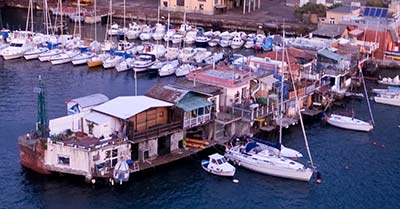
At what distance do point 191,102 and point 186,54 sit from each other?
2146 cm

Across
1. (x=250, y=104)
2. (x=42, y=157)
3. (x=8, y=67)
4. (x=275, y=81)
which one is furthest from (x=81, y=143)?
(x=8, y=67)

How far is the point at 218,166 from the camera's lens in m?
30.8

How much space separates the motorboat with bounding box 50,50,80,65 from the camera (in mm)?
51688

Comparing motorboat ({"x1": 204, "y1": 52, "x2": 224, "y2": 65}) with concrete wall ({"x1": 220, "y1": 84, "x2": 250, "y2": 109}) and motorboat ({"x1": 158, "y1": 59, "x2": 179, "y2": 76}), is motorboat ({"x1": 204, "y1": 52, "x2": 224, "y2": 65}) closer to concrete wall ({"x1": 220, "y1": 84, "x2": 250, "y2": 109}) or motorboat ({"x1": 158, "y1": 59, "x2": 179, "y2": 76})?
motorboat ({"x1": 158, "y1": 59, "x2": 179, "y2": 76})

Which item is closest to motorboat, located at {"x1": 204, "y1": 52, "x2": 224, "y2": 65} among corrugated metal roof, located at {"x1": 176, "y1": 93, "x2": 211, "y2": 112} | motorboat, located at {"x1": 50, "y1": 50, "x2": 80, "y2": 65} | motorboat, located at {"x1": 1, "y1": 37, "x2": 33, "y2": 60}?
motorboat, located at {"x1": 50, "y1": 50, "x2": 80, "y2": 65}

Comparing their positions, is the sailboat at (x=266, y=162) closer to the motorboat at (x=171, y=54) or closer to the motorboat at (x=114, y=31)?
the motorboat at (x=171, y=54)

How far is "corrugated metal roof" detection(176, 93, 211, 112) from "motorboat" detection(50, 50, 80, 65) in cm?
2078

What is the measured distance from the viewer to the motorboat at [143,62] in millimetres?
50531

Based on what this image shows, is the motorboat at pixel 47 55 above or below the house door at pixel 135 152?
above

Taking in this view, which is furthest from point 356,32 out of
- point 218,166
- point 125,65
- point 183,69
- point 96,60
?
point 218,166

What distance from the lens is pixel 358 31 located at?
55.6 metres

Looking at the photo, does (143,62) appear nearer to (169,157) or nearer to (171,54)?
(171,54)

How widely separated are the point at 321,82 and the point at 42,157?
21130mm

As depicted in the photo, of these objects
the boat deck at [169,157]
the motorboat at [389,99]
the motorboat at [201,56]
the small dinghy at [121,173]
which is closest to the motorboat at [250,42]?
the motorboat at [201,56]
